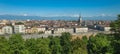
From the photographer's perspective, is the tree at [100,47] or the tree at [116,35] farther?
the tree at [100,47]

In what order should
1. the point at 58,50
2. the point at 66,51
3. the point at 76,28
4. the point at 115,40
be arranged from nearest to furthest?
the point at 115,40 < the point at 58,50 < the point at 66,51 < the point at 76,28

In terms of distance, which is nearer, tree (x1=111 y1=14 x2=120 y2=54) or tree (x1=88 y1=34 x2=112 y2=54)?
tree (x1=111 y1=14 x2=120 y2=54)

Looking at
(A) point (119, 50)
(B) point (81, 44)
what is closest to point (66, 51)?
(B) point (81, 44)

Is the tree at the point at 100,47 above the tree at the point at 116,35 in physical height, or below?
below

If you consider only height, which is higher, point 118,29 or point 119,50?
point 118,29

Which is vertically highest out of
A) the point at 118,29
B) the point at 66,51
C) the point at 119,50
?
the point at 118,29

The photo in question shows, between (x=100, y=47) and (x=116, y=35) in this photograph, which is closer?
(x=116, y=35)

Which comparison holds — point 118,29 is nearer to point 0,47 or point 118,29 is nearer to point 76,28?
point 0,47

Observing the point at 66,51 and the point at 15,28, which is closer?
the point at 66,51

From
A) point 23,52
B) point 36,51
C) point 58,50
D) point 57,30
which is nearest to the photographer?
point 23,52

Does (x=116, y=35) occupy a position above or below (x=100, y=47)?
above
